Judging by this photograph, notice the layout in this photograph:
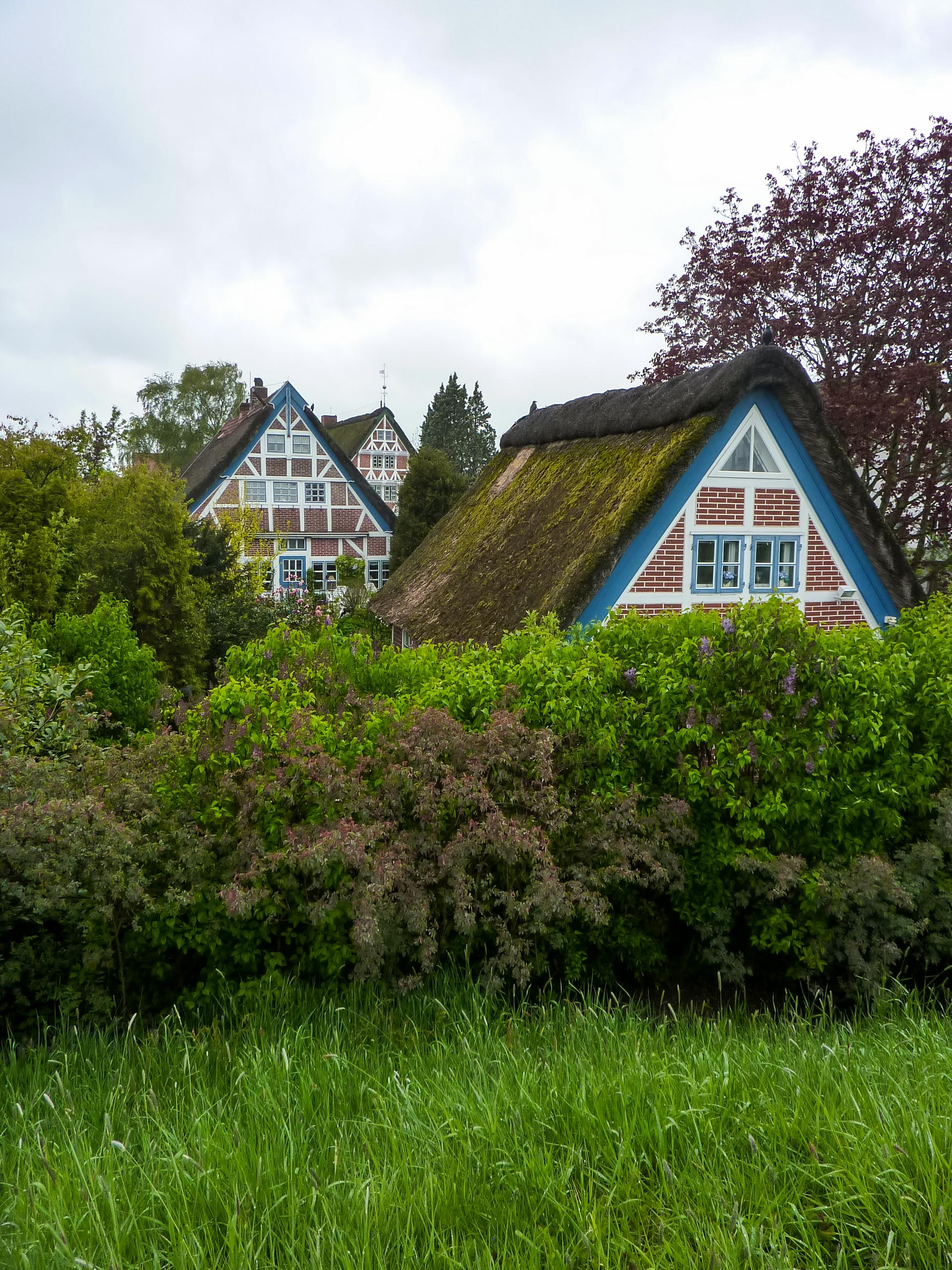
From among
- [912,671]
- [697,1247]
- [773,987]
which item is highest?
[912,671]

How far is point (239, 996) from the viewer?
4777mm

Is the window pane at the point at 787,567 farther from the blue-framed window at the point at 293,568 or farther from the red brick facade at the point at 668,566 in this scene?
the blue-framed window at the point at 293,568

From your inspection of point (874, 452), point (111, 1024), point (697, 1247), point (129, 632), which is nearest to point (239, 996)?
point (111, 1024)

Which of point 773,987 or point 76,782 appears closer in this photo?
point 76,782

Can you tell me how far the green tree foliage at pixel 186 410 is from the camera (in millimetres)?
43156

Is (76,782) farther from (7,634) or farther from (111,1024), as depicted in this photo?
(7,634)

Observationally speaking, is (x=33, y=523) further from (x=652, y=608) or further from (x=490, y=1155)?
(x=490, y=1155)

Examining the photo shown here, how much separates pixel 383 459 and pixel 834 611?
3852 centimetres

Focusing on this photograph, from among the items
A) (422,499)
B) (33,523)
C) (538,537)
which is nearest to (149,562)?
(33,523)

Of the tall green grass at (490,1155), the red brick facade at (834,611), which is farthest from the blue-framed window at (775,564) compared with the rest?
the tall green grass at (490,1155)

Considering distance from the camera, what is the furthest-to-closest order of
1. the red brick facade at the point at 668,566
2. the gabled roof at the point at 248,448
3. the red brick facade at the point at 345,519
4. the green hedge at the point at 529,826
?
1. the red brick facade at the point at 345,519
2. the gabled roof at the point at 248,448
3. the red brick facade at the point at 668,566
4. the green hedge at the point at 529,826

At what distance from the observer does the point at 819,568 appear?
12359 millimetres

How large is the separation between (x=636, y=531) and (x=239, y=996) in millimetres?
7463

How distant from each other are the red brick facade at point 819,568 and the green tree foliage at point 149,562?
A: 866 centimetres
